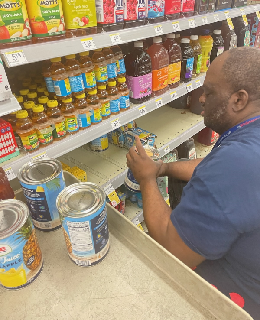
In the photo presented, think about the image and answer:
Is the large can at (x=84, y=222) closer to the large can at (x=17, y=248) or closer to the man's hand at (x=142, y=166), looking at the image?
the large can at (x=17, y=248)

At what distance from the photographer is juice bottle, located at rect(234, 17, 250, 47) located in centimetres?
251

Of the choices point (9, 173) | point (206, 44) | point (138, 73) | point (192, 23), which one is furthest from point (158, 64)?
point (9, 173)

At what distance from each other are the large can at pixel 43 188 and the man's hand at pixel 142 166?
0.45 m

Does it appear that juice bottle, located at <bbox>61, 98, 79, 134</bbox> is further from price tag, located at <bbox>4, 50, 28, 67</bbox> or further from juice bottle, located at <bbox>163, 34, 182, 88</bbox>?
juice bottle, located at <bbox>163, 34, 182, 88</bbox>

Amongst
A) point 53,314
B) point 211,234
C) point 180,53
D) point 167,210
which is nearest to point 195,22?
point 180,53

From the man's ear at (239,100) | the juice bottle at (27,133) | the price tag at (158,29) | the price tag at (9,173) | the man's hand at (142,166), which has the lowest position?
the man's hand at (142,166)

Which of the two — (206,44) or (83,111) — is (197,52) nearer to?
(206,44)

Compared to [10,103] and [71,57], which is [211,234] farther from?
[71,57]

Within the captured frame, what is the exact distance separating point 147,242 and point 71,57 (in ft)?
3.49

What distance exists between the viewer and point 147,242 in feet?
2.86

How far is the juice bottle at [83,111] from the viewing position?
147cm

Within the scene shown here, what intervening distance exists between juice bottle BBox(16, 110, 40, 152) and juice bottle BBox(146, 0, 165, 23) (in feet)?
3.11

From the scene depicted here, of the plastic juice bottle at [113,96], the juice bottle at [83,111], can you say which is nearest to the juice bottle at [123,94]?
the plastic juice bottle at [113,96]

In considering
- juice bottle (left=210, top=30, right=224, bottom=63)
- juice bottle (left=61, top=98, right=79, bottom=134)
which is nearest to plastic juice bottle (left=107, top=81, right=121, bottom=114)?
juice bottle (left=61, top=98, right=79, bottom=134)
